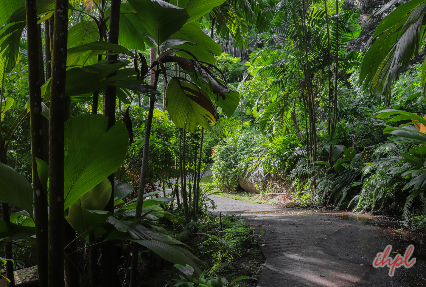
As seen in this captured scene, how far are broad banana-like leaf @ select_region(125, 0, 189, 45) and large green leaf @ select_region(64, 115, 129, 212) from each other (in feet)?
1.77

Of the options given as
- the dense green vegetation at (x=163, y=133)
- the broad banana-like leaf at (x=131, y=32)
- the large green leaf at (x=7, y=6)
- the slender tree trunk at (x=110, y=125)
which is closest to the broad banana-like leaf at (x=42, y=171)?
the dense green vegetation at (x=163, y=133)

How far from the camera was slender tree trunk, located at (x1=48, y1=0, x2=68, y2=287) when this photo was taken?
93 centimetres

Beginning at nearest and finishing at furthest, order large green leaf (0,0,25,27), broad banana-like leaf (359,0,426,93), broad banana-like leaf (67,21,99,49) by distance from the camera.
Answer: large green leaf (0,0,25,27) < broad banana-like leaf (67,21,99,49) < broad banana-like leaf (359,0,426,93)

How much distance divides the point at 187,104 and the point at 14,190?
878 millimetres

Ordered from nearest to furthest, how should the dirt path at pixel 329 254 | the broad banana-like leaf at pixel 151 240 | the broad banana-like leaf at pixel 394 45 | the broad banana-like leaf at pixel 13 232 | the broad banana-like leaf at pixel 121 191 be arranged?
the broad banana-like leaf at pixel 151 240 < the broad banana-like leaf at pixel 13 232 < the broad banana-like leaf at pixel 121 191 < the dirt path at pixel 329 254 < the broad banana-like leaf at pixel 394 45

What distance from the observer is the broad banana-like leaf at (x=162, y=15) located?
4.11ft

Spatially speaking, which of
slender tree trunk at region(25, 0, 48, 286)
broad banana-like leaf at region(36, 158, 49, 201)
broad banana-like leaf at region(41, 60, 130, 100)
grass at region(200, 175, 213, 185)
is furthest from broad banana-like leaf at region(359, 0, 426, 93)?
grass at region(200, 175, 213, 185)

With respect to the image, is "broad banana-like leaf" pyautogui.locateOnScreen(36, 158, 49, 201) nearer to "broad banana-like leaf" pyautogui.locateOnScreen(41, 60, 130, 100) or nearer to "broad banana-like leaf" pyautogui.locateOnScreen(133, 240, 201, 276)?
"broad banana-like leaf" pyautogui.locateOnScreen(41, 60, 130, 100)

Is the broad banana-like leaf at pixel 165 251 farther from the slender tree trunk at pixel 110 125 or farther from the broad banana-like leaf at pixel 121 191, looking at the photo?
the broad banana-like leaf at pixel 121 191

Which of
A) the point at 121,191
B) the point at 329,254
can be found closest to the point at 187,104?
the point at 121,191

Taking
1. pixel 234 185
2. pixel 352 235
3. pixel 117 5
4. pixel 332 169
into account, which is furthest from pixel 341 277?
pixel 234 185

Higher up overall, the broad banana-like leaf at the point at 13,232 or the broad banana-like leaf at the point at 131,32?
the broad banana-like leaf at the point at 131,32

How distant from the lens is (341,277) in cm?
229

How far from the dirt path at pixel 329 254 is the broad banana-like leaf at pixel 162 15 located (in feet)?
6.47
